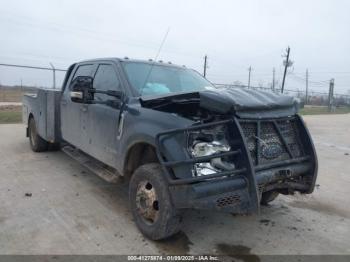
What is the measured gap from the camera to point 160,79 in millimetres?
5223

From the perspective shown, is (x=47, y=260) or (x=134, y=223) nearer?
(x=47, y=260)

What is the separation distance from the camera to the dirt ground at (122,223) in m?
3.86

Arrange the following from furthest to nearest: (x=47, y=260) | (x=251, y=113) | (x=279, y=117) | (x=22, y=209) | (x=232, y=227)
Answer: (x=22, y=209) → (x=232, y=227) → (x=279, y=117) → (x=251, y=113) → (x=47, y=260)

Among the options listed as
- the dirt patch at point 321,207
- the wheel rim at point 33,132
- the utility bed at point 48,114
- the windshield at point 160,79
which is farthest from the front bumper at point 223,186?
the wheel rim at point 33,132

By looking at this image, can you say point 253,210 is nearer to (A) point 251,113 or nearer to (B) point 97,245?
(A) point 251,113

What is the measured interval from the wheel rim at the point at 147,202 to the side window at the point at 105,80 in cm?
148

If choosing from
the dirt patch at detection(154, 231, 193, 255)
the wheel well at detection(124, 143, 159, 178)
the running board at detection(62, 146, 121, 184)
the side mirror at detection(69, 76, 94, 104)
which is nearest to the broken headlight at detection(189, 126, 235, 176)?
the wheel well at detection(124, 143, 159, 178)

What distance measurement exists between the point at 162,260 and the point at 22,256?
132cm

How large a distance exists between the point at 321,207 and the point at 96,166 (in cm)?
328

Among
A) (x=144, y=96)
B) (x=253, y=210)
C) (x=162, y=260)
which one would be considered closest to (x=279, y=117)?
(x=253, y=210)

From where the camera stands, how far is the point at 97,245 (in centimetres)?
383

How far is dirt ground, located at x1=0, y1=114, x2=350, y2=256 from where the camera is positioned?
3863 mm

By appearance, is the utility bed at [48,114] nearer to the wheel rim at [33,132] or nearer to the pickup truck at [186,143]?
the wheel rim at [33,132]

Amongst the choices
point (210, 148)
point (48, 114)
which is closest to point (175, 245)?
point (210, 148)
